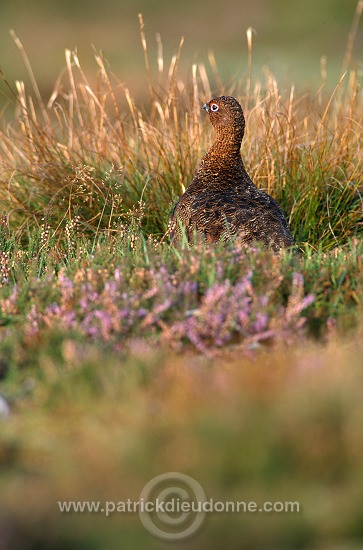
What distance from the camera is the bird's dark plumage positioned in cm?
501

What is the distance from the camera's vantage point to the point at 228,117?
568cm

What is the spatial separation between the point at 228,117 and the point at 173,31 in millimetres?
26291

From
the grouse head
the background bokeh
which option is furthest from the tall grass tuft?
the background bokeh

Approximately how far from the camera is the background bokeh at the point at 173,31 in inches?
998

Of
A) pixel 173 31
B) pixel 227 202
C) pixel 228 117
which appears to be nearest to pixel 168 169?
pixel 228 117

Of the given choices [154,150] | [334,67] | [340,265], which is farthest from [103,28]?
[340,265]

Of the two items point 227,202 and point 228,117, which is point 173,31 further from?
point 227,202

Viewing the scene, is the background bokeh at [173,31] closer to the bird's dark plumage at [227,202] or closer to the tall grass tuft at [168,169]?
the tall grass tuft at [168,169]

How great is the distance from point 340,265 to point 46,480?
195 centimetres

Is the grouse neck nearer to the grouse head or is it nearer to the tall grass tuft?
the grouse head

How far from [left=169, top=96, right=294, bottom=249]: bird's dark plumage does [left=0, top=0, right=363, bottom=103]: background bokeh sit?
17283mm

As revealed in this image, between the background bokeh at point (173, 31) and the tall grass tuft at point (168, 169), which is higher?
the background bokeh at point (173, 31)

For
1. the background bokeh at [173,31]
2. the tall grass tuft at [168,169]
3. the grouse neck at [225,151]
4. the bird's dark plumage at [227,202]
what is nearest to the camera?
the bird's dark plumage at [227,202]

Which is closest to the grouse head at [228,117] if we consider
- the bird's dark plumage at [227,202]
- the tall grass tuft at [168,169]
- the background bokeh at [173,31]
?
the bird's dark plumage at [227,202]
